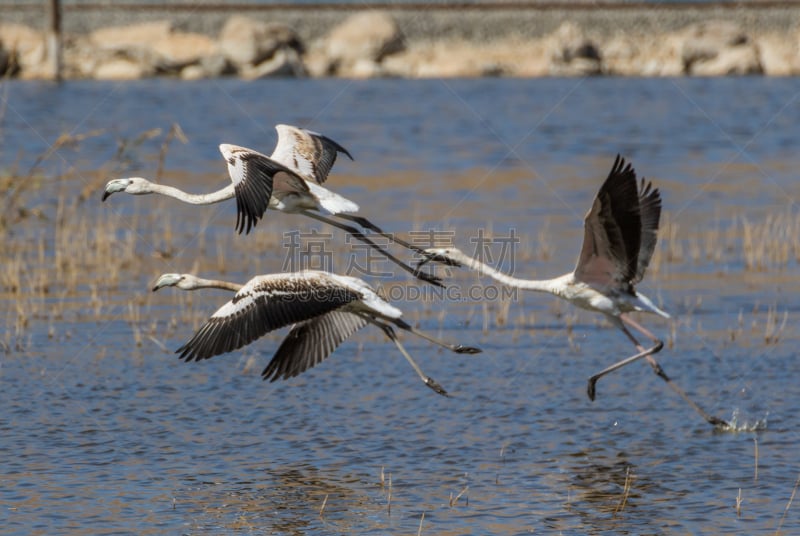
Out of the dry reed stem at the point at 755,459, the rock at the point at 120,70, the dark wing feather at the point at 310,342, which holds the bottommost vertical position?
the dry reed stem at the point at 755,459

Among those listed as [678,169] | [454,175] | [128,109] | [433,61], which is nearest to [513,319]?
[454,175]

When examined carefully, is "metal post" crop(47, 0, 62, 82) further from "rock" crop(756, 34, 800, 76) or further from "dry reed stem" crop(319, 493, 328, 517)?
"dry reed stem" crop(319, 493, 328, 517)

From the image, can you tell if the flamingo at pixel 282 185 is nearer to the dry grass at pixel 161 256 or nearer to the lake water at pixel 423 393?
the lake water at pixel 423 393

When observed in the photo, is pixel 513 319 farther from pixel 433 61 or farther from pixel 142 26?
pixel 142 26

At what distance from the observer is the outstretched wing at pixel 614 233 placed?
9.05m

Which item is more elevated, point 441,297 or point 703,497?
point 441,297

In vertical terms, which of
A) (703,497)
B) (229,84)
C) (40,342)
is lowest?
(703,497)

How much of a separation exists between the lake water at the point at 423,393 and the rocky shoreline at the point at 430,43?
108 feet

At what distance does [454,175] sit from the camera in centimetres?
2625

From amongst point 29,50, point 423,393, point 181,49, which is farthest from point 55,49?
point 423,393

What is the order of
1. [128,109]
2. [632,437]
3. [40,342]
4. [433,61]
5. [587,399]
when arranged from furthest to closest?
[433,61], [128,109], [40,342], [587,399], [632,437]

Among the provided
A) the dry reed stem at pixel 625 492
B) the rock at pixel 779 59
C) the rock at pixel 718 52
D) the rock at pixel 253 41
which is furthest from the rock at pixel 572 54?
the dry reed stem at pixel 625 492

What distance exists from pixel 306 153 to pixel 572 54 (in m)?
47.0

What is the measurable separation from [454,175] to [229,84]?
1128 inches
